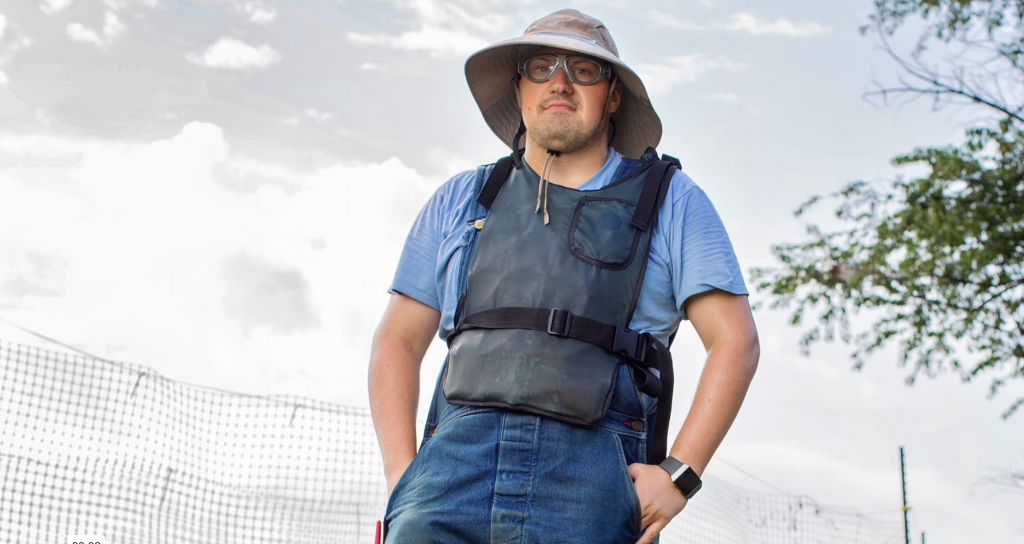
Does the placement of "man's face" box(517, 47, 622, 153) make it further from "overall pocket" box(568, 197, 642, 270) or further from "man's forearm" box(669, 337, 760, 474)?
"man's forearm" box(669, 337, 760, 474)

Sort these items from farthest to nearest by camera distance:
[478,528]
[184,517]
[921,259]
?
[921,259]
[184,517]
[478,528]

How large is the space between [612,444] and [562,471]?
0.15 metres

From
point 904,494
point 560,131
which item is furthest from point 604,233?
point 904,494

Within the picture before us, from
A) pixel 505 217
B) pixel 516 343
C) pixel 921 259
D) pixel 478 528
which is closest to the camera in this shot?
pixel 478 528

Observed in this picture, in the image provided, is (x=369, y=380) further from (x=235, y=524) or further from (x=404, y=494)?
(x=235, y=524)

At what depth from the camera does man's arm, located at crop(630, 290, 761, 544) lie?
2.23 meters

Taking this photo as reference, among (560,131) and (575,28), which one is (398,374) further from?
(575,28)

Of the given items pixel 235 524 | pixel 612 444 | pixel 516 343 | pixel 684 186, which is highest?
pixel 684 186

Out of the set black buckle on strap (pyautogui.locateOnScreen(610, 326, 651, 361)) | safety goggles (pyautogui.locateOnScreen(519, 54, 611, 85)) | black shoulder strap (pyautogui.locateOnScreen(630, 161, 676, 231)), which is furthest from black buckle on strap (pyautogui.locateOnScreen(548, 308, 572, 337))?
safety goggles (pyautogui.locateOnScreen(519, 54, 611, 85))

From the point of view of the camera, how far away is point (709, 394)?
2363mm

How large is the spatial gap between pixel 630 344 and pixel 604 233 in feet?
0.98

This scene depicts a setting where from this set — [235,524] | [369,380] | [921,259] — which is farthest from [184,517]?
[921,259]

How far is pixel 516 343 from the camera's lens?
2.29 meters

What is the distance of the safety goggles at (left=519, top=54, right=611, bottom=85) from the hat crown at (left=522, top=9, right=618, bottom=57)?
2.8 inches
